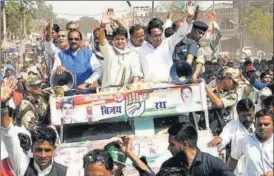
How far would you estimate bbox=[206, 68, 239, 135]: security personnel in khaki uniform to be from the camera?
5236 millimetres

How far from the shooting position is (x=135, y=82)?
5043mm

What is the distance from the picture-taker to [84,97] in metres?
4.77

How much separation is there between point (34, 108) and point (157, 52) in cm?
116

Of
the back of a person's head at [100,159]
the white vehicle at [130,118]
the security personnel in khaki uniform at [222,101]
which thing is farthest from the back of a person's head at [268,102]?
the back of a person's head at [100,159]

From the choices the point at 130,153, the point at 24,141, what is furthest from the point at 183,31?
the point at 130,153

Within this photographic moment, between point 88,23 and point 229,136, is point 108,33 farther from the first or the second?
point 88,23

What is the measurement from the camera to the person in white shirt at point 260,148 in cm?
331

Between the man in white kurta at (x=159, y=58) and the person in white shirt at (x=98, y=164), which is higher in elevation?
the man in white kurta at (x=159, y=58)

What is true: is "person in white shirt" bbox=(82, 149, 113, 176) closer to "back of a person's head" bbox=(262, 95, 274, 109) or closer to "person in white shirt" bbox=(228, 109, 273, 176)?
"person in white shirt" bbox=(228, 109, 273, 176)

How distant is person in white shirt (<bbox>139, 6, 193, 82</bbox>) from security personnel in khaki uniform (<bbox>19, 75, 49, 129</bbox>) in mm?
868

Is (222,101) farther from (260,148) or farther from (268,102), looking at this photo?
(260,148)

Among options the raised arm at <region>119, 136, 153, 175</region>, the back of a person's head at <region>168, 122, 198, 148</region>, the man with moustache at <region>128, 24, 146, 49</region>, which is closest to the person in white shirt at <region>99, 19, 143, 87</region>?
the man with moustache at <region>128, 24, 146, 49</region>

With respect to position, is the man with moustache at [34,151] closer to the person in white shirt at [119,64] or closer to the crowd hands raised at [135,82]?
the crowd hands raised at [135,82]

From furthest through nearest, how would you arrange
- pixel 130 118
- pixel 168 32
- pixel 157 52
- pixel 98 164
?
pixel 168 32, pixel 157 52, pixel 130 118, pixel 98 164
